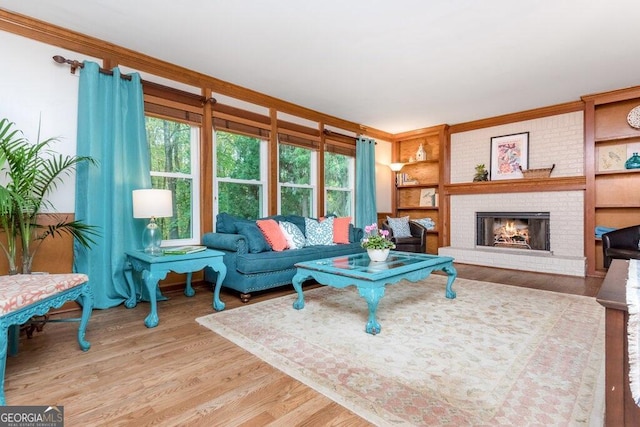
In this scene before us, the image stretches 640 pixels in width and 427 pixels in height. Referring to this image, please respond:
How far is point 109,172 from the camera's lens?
305 cm

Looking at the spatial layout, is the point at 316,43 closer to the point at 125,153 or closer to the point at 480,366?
the point at 125,153

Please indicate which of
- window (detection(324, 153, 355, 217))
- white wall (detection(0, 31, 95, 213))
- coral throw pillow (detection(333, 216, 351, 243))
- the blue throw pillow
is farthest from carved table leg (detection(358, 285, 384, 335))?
window (detection(324, 153, 355, 217))

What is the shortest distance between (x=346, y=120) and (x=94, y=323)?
4646 millimetres

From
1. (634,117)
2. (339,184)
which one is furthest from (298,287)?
(634,117)

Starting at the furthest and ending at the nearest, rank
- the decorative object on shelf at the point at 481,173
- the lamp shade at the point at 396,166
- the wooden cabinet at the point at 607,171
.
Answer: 1. the lamp shade at the point at 396,166
2. the decorative object on shelf at the point at 481,173
3. the wooden cabinet at the point at 607,171

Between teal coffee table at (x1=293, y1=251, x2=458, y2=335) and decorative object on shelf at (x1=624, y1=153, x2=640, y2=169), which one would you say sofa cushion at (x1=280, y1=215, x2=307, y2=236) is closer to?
teal coffee table at (x1=293, y1=251, x2=458, y2=335)

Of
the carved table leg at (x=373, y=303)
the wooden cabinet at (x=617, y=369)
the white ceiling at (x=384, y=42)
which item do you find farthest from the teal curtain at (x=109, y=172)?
the wooden cabinet at (x=617, y=369)

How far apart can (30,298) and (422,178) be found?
6.14 meters

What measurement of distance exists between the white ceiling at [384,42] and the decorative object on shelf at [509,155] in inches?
34.2

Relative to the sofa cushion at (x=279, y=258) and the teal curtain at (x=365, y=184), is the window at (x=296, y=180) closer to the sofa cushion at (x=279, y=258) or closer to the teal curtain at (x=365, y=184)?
the teal curtain at (x=365, y=184)

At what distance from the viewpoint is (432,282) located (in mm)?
3951

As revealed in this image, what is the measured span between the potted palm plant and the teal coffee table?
1839 mm

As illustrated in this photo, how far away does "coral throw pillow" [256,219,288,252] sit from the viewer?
12.1 ft

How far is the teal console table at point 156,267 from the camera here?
2537mm
